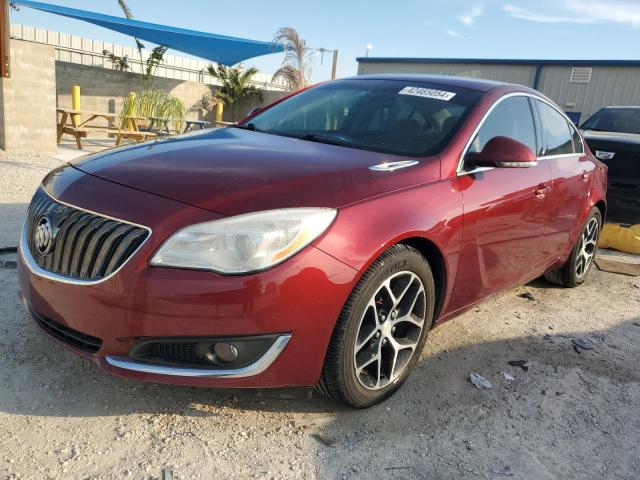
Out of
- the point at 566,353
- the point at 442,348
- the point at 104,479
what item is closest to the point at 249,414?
the point at 104,479

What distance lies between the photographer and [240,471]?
209 centimetres

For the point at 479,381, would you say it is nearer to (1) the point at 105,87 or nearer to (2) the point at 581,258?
(2) the point at 581,258

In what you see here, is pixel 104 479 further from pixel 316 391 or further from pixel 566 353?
pixel 566 353

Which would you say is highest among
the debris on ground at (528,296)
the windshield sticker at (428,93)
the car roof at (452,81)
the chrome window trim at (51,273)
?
the car roof at (452,81)

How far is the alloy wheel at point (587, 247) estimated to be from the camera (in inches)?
184

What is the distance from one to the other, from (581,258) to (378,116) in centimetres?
257

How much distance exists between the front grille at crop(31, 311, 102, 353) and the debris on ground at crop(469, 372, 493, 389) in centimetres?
191

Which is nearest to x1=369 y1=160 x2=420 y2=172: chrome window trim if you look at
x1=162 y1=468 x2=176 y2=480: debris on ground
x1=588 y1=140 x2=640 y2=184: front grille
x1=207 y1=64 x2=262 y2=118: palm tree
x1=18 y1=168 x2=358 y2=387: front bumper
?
x1=18 y1=168 x2=358 y2=387: front bumper

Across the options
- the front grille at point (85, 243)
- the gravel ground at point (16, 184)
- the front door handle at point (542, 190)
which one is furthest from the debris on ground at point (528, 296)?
the gravel ground at point (16, 184)

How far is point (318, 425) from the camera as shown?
2.45 metres

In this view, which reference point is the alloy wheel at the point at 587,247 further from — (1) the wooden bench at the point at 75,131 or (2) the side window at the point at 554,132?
(1) the wooden bench at the point at 75,131

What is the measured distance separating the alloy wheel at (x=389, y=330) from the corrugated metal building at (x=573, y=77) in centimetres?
2076

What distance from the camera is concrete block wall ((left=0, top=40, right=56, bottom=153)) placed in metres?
7.86

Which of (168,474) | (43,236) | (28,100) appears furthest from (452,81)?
(28,100)
